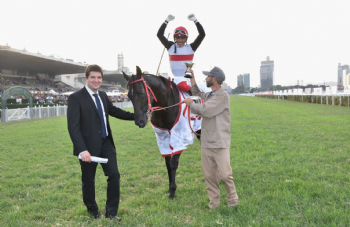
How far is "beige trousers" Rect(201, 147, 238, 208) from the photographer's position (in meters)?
3.40

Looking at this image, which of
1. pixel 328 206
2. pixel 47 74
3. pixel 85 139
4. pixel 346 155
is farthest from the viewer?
pixel 47 74

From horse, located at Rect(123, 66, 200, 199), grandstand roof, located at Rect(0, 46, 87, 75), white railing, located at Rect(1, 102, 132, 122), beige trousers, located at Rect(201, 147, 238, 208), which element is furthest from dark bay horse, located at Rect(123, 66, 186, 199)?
grandstand roof, located at Rect(0, 46, 87, 75)

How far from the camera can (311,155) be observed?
645 cm

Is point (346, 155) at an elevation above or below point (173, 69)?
below

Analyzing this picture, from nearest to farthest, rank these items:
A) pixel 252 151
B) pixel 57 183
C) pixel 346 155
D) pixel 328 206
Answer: pixel 328 206 → pixel 57 183 → pixel 346 155 → pixel 252 151

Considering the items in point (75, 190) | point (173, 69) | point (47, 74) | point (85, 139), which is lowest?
point (75, 190)

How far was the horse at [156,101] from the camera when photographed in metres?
3.60

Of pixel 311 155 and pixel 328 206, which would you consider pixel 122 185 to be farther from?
pixel 311 155

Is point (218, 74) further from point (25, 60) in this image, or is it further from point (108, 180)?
point (25, 60)

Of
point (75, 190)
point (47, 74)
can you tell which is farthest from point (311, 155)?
point (47, 74)

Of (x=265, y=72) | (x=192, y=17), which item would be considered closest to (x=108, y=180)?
(x=192, y=17)

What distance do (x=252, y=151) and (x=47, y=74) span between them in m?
59.9

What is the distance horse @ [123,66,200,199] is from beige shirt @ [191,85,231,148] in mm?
737

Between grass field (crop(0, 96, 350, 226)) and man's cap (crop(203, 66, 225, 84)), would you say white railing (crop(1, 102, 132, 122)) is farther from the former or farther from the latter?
man's cap (crop(203, 66, 225, 84))
